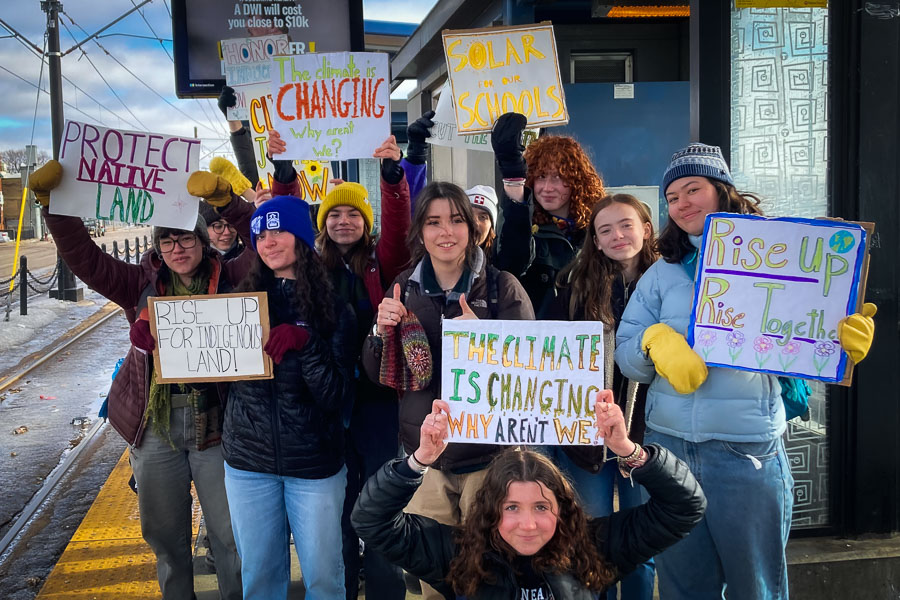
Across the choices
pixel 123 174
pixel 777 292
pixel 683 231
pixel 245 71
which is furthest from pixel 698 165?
pixel 245 71

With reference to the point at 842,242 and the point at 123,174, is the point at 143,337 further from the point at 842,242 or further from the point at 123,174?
the point at 842,242

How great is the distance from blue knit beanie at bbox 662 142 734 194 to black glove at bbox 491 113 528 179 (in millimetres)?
603

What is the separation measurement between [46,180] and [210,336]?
113cm

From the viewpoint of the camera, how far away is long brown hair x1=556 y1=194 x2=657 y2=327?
2.84m

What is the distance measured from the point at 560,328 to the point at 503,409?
30 centimetres

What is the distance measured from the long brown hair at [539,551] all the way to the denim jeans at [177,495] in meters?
1.42

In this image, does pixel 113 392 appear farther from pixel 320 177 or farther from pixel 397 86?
pixel 397 86

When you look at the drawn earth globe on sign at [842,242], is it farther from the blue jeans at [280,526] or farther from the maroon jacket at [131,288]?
the maroon jacket at [131,288]

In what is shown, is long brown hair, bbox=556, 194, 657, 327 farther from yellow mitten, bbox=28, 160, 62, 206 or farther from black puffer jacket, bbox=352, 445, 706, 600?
yellow mitten, bbox=28, 160, 62, 206

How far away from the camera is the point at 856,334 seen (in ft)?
7.38

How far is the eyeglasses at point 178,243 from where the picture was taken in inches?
125

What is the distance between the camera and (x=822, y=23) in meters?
3.42

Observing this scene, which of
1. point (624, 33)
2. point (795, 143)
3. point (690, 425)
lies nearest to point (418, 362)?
point (690, 425)

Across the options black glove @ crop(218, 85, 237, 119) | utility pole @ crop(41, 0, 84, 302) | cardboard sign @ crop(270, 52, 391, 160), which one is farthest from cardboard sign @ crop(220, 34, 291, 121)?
utility pole @ crop(41, 0, 84, 302)
